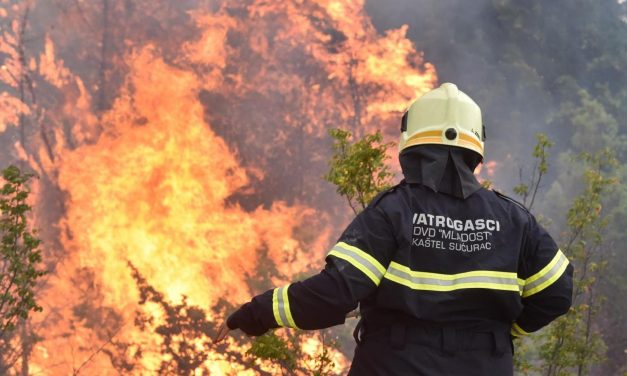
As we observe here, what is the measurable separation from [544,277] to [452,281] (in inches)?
18.6

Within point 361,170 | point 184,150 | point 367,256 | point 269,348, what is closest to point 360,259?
point 367,256

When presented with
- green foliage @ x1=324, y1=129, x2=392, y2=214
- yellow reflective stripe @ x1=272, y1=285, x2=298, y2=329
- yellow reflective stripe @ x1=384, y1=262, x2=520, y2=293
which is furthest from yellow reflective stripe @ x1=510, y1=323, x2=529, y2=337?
green foliage @ x1=324, y1=129, x2=392, y2=214

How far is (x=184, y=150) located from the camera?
490 inches

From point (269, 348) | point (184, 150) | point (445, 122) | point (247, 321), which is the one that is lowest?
point (247, 321)

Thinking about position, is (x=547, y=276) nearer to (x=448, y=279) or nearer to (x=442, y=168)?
(x=448, y=279)

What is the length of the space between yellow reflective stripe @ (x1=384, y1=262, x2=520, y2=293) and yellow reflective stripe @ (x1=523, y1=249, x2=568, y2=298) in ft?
0.62

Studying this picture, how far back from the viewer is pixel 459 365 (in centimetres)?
262

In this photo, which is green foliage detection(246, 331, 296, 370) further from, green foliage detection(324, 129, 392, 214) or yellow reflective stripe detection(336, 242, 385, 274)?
yellow reflective stripe detection(336, 242, 385, 274)

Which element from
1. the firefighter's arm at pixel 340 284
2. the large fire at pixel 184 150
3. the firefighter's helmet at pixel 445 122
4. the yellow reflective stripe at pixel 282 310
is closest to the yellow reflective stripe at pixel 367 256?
the firefighter's arm at pixel 340 284

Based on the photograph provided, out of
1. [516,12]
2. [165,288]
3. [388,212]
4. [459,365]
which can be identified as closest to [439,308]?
[459,365]

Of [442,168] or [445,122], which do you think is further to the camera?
[445,122]

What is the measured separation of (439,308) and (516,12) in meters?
17.8

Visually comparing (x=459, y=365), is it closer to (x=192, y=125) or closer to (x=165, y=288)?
(x=165, y=288)

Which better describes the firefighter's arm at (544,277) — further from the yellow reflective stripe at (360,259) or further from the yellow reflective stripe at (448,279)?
the yellow reflective stripe at (360,259)
